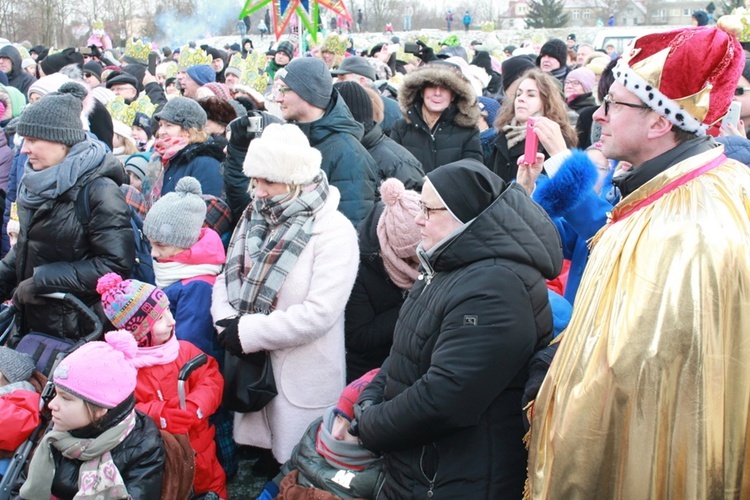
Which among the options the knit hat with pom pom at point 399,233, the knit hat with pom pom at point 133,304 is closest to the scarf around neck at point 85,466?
the knit hat with pom pom at point 133,304

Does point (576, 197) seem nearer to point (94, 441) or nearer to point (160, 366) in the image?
point (160, 366)

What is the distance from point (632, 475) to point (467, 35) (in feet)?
114

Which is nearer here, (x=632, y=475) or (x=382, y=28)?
(x=632, y=475)

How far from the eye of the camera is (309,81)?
162 inches

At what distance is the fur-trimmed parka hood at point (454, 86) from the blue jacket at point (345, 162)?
1358 mm

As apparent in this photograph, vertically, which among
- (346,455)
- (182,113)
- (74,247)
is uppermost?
(182,113)

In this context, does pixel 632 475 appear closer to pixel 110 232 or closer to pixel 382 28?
pixel 110 232

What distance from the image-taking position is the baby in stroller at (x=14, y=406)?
2.97 metres

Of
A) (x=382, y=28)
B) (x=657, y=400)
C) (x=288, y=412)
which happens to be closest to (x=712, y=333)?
(x=657, y=400)

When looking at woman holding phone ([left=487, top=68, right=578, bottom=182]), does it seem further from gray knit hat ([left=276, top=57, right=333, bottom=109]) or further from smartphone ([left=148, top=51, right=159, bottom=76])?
smartphone ([left=148, top=51, right=159, bottom=76])

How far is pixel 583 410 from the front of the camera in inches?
71.6

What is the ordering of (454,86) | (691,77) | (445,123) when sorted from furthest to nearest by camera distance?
(445,123)
(454,86)
(691,77)

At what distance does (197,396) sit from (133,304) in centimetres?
50

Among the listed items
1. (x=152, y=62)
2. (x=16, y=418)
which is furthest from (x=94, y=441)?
(x=152, y=62)
